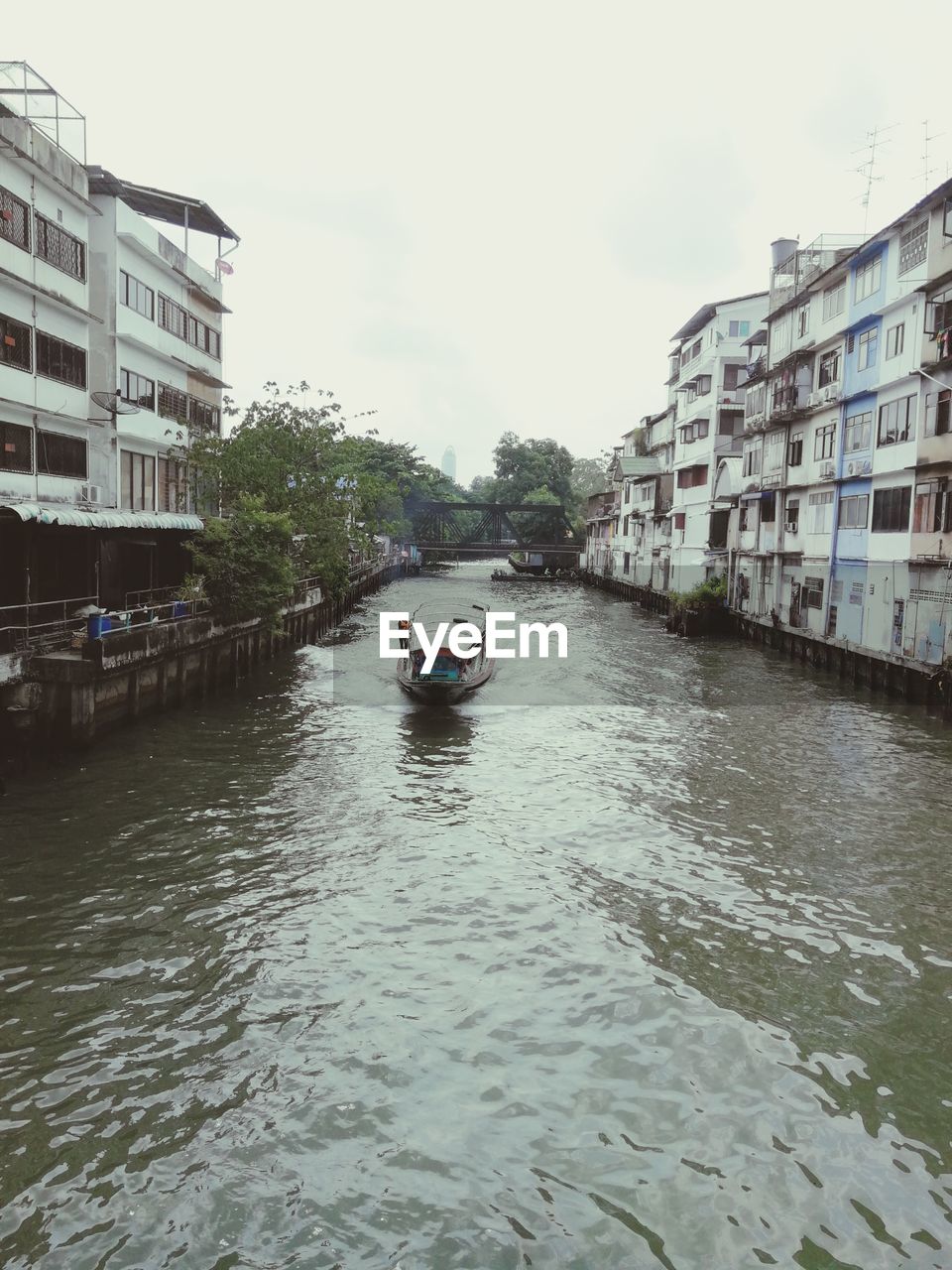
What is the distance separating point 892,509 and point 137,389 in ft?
96.8

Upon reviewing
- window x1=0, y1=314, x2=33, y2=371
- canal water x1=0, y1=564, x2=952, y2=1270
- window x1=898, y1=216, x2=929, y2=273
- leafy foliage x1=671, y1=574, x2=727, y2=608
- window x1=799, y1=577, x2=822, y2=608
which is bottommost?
canal water x1=0, y1=564, x2=952, y2=1270

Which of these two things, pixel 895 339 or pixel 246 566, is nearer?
pixel 246 566

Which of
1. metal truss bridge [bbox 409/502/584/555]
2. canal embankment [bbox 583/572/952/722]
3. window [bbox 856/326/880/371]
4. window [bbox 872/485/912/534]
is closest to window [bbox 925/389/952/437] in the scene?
window [bbox 872/485/912/534]

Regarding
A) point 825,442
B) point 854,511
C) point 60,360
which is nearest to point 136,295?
point 60,360

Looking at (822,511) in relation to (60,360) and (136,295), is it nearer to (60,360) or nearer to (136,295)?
(136,295)

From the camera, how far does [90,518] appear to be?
26.6 m

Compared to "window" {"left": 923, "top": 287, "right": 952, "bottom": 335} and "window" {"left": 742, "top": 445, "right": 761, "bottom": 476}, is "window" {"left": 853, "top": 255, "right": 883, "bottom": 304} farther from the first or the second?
"window" {"left": 742, "top": 445, "right": 761, "bottom": 476}

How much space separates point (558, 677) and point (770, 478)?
1937 centimetres

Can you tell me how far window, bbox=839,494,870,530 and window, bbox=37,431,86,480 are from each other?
2992cm

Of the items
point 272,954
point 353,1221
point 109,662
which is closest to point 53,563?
point 109,662

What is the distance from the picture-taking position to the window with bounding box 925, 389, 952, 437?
30781 millimetres

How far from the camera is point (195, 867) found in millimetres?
15586
